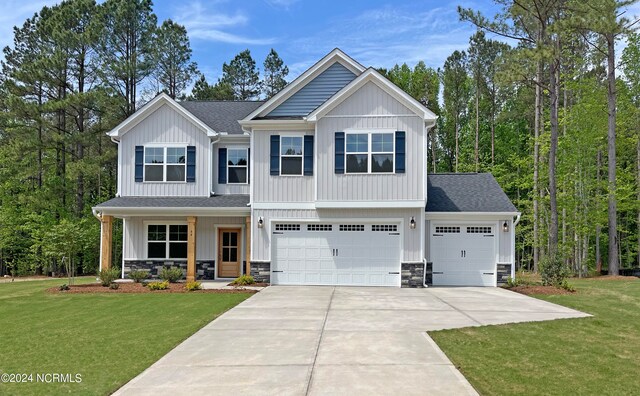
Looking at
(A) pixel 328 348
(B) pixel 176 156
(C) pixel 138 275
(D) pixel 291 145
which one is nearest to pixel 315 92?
(D) pixel 291 145

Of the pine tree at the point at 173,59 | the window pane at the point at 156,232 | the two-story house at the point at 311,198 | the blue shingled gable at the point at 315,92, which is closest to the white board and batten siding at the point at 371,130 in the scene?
the two-story house at the point at 311,198

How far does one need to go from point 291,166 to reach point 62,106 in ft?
55.9

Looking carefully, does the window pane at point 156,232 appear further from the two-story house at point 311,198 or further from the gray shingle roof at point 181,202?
the gray shingle roof at point 181,202

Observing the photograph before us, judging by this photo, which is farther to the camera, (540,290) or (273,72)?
(273,72)

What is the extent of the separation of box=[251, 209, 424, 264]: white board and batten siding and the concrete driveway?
2939 mm

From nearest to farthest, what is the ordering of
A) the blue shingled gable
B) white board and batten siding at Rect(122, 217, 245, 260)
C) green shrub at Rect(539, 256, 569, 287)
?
green shrub at Rect(539, 256, 569, 287) < the blue shingled gable < white board and batten siding at Rect(122, 217, 245, 260)

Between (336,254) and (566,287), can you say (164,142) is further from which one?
(566,287)

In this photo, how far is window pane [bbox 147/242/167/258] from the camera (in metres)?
18.1

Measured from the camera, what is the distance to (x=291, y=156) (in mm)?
16234

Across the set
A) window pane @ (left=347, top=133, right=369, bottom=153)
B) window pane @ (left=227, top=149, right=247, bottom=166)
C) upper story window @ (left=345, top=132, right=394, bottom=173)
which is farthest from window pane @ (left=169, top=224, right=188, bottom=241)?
window pane @ (left=347, top=133, right=369, bottom=153)

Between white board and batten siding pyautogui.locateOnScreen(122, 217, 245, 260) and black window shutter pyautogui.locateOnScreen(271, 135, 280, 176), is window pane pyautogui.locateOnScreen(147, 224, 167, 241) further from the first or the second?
black window shutter pyautogui.locateOnScreen(271, 135, 280, 176)

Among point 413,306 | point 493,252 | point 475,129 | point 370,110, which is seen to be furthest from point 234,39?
point 413,306

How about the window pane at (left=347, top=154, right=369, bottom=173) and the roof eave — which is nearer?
the window pane at (left=347, top=154, right=369, bottom=173)

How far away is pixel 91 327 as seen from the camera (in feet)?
29.6
